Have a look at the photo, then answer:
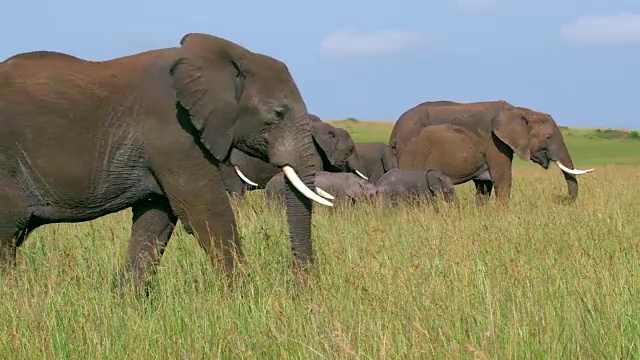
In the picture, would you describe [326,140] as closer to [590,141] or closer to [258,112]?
[258,112]

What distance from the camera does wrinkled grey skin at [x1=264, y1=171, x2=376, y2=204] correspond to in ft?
41.9

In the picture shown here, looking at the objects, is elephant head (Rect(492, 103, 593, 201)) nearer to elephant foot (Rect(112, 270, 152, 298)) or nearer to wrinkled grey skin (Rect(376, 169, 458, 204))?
wrinkled grey skin (Rect(376, 169, 458, 204))

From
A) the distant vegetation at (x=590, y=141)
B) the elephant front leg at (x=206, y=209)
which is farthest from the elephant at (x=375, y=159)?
the distant vegetation at (x=590, y=141)

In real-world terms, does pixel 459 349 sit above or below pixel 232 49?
below

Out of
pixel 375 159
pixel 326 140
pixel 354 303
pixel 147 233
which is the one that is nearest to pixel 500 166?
pixel 326 140

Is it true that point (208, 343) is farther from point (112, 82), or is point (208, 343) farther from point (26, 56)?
point (26, 56)

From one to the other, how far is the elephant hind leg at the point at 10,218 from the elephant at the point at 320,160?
7.89 metres

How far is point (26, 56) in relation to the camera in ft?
20.3

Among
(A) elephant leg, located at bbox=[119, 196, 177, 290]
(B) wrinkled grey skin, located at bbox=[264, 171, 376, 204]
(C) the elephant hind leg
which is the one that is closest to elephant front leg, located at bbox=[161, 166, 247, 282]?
(A) elephant leg, located at bbox=[119, 196, 177, 290]

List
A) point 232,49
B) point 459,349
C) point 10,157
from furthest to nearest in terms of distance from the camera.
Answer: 1. point 232,49
2. point 10,157
3. point 459,349

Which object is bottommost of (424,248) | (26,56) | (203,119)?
(424,248)

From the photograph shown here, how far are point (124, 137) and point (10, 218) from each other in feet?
2.98

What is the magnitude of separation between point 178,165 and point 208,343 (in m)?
2.01

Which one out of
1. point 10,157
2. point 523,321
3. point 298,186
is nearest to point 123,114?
point 10,157
